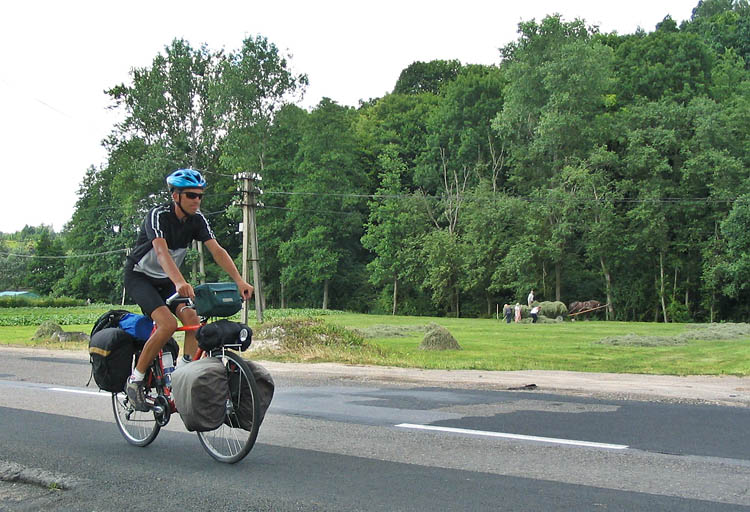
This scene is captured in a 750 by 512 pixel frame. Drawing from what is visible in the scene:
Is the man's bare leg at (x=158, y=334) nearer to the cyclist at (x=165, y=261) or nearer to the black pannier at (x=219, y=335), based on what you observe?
the cyclist at (x=165, y=261)

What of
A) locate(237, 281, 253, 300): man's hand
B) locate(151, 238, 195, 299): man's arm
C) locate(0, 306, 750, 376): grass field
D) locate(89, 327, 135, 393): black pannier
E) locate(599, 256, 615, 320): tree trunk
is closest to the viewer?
locate(151, 238, 195, 299): man's arm

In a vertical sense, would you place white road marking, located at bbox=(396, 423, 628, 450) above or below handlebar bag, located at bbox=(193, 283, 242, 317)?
below

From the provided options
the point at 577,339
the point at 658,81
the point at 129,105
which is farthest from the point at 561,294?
the point at 129,105

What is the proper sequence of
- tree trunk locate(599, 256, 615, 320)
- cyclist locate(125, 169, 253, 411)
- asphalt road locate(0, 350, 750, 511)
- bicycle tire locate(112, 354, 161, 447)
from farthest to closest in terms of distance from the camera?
tree trunk locate(599, 256, 615, 320)
bicycle tire locate(112, 354, 161, 447)
cyclist locate(125, 169, 253, 411)
asphalt road locate(0, 350, 750, 511)

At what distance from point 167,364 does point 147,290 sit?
673 millimetres

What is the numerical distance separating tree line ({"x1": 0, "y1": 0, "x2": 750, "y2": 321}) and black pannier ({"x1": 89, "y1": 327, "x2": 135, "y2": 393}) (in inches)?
1831

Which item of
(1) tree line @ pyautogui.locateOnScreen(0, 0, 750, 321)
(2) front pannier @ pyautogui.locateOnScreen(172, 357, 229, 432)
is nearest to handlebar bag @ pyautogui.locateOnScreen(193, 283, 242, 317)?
(2) front pannier @ pyautogui.locateOnScreen(172, 357, 229, 432)

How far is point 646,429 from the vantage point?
786 centimetres

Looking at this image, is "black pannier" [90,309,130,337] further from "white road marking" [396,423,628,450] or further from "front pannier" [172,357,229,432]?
"white road marking" [396,423,628,450]

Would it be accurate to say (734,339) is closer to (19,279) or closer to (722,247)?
(722,247)

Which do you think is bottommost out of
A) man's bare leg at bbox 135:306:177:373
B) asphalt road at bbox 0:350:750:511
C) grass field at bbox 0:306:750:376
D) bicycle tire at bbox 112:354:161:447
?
grass field at bbox 0:306:750:376

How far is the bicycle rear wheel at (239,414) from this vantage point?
5934 mm

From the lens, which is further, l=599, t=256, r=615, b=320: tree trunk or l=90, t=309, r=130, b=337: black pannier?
l=599, t=256, r=615, b=320: tree trunk

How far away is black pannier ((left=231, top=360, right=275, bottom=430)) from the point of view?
5.96 metres
